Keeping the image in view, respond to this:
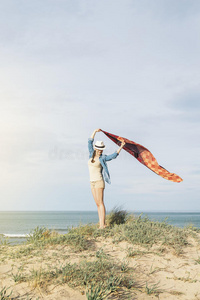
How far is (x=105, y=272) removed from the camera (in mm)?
6602

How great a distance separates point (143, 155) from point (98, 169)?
7.20 feet

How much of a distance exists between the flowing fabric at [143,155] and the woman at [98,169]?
0.97m

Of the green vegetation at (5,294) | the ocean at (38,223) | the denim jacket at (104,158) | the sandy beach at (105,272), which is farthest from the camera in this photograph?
→ the ocean at (38,223)

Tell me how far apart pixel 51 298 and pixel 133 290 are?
69.2 inches

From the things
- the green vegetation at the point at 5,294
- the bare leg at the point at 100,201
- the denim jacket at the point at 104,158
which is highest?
the denim jacket at the point at 104,158

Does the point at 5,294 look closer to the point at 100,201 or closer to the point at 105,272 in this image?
the point at 105,272

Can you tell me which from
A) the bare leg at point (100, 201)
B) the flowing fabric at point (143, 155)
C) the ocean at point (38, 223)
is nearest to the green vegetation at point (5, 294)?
the ocean at point (38, 223)

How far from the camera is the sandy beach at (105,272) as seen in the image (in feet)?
20.1

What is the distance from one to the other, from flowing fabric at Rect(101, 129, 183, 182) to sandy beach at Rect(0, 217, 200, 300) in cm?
269

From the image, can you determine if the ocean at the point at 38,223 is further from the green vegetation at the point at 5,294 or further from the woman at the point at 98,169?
the green vegetation at the point at 5,294

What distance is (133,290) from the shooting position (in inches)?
248

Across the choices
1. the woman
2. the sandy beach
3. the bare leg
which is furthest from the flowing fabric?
the sandy beach

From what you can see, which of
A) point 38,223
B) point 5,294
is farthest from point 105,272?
point 38,223

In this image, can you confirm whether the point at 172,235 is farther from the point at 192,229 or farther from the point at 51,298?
the point at 51,298
